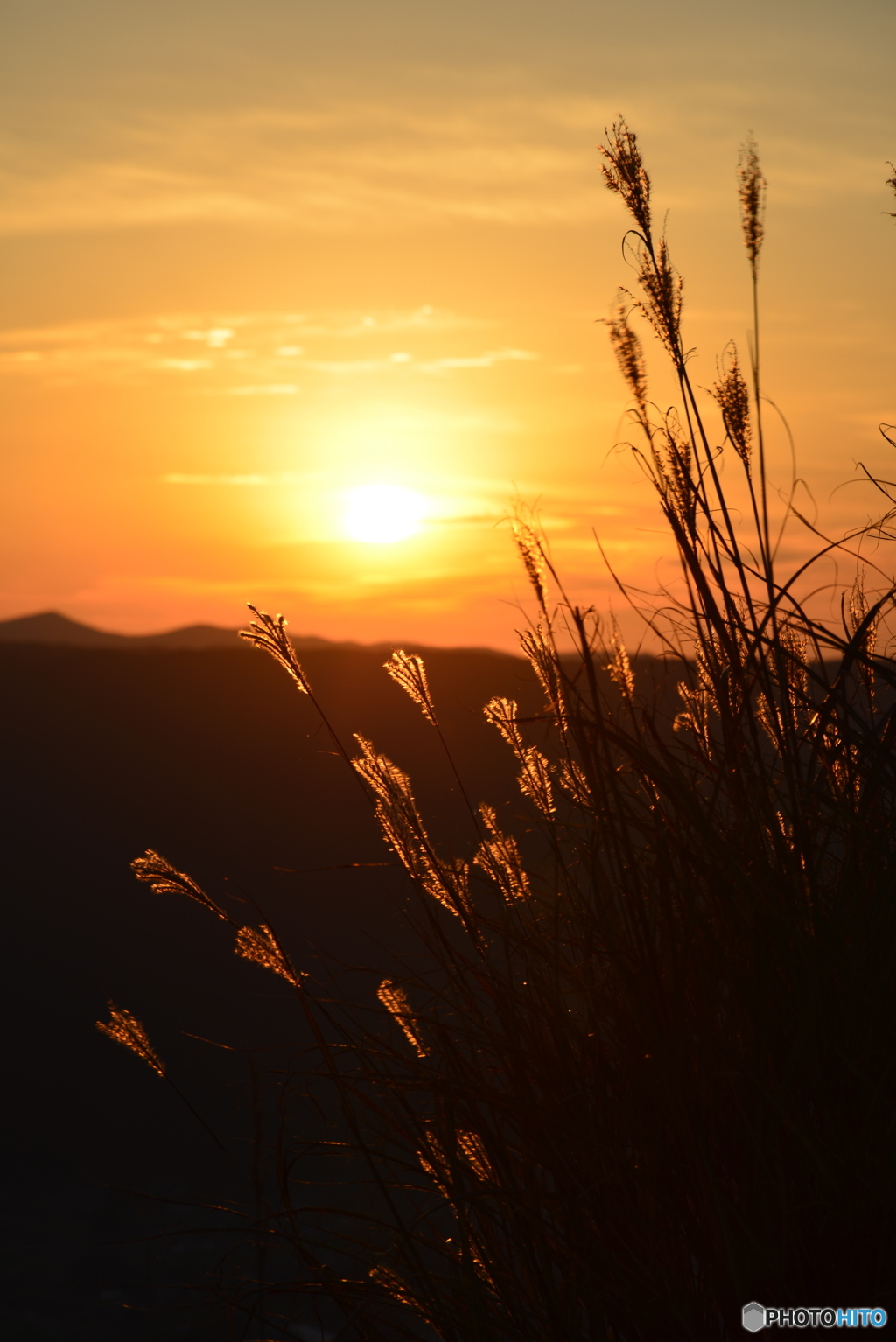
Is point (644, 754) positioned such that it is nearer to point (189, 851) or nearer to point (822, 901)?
point (822, 901)

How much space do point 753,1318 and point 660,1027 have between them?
314 millimetres

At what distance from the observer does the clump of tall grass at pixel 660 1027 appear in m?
1.17

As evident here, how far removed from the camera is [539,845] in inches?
82.9

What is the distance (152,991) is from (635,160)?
7.37m

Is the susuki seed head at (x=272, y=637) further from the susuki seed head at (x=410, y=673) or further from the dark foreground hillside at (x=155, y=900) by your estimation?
the dark foreground hillside at (x=155, y=900)

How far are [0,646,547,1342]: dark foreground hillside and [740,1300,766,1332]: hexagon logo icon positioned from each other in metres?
0.66

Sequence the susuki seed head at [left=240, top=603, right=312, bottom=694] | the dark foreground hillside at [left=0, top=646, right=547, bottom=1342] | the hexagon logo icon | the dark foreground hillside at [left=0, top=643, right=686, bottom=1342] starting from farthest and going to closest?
the dark foreground hillside at [left=0, top=646, right=547, bottom=1342] < the dark foreground hillside at [left=0, top=643, right=686, bottom=1342] < the susuki seed head at [left=240, top=603, right=312, bottom=694] < the hexagon logo icon

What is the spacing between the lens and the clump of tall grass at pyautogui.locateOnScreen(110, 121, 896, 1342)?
3.82 ft

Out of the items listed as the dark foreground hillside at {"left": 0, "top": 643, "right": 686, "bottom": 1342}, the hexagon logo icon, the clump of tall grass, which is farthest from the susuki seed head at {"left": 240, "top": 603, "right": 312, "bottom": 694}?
the hexagon logo icon

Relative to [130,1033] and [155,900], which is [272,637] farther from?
[155,900]

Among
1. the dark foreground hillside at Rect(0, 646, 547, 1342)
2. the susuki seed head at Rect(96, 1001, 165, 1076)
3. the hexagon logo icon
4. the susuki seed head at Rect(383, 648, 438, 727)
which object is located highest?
the susuki seed head at Rect(383, 648, 438, 727)

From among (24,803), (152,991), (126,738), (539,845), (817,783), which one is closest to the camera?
(817,783)

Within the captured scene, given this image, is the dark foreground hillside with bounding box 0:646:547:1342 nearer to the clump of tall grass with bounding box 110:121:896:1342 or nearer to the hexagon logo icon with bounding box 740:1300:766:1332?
the clump of tall grass with bounding box 110:121:896:1342

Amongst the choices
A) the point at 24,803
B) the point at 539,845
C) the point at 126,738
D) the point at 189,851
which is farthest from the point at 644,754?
the point at 126,738
